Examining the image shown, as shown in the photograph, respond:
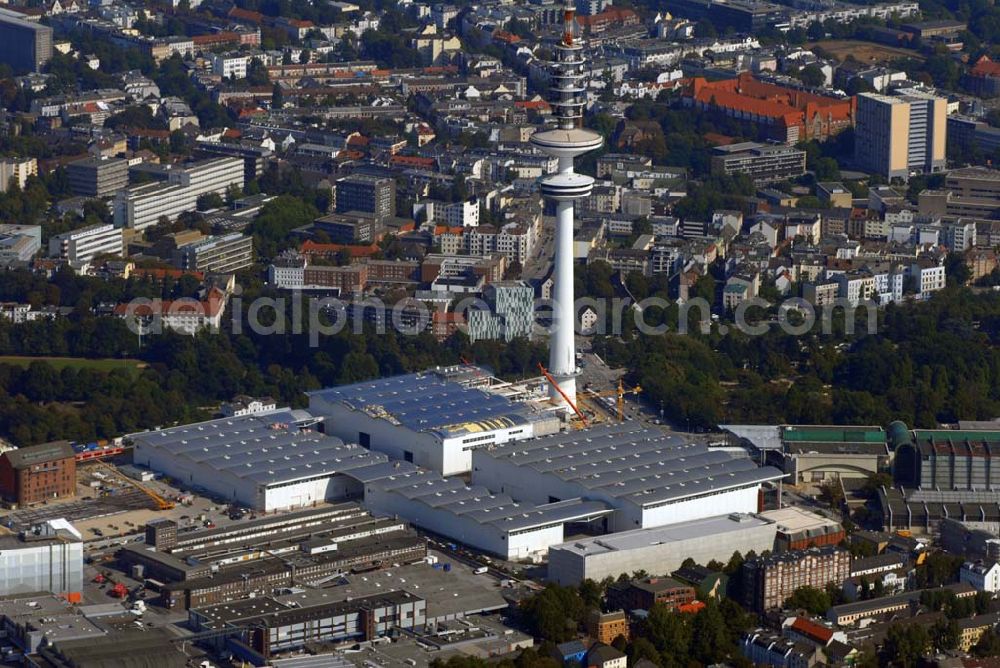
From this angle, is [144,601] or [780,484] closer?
[144,601]

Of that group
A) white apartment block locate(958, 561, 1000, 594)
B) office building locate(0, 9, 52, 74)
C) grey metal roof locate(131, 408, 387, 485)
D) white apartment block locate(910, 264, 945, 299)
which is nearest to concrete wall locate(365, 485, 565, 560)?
grey metal roof locate(131, 408, 387, 485)

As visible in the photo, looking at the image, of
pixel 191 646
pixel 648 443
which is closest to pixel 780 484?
pixel 648 443

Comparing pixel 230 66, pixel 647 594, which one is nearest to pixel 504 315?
pixel 647 594

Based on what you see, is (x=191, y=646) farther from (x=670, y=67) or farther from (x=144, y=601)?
(x=670, y=67)

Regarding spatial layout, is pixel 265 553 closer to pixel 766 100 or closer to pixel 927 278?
pixel 927 278

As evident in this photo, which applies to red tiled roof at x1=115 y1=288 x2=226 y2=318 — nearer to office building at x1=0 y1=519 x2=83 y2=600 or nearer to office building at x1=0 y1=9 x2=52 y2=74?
office building at x1=0 y1=519 x2=83 y2=600

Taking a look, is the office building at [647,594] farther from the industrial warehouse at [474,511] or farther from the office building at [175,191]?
the office building at [175,191]
